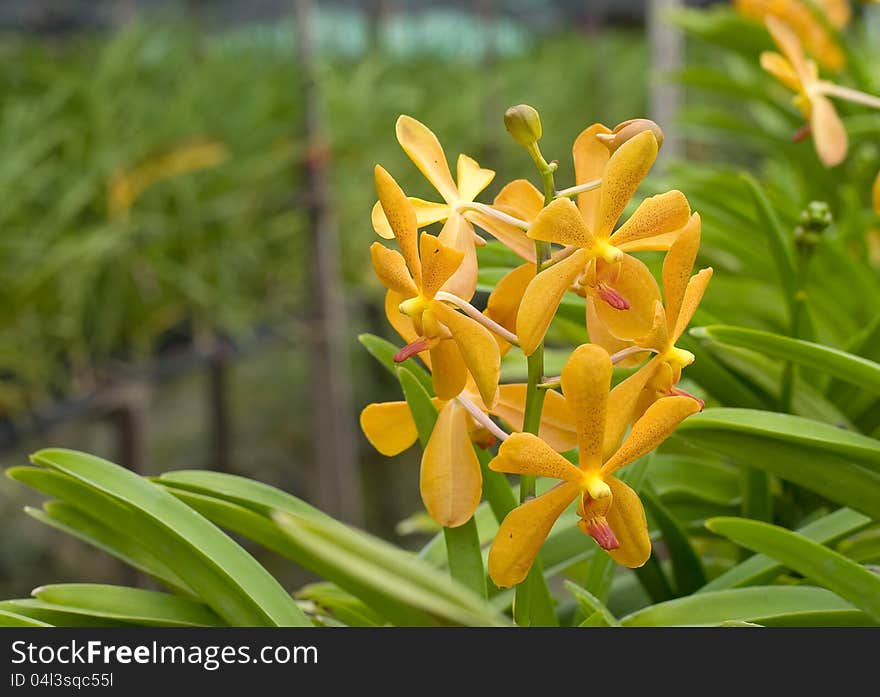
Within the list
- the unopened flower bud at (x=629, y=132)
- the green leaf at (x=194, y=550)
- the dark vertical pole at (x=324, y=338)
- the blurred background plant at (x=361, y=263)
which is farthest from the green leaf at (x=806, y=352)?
the dark vertical pole at (x=324, y=338)

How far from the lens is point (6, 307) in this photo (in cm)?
163

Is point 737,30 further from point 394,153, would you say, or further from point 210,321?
point 394,153

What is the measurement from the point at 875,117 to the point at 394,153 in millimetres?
1858

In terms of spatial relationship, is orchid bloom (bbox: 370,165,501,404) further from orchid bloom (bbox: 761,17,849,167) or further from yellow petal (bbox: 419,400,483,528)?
orchid bloom (bbox: 761,17,849,167)

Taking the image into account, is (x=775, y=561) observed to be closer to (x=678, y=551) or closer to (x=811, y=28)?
(x=678, y=551)

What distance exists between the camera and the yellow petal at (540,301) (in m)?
0.33

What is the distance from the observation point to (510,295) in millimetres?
380

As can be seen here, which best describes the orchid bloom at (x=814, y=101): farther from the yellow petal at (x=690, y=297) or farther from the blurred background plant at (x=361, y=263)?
the yellow petal at (x=690, y=297)

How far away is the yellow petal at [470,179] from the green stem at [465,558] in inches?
4.8

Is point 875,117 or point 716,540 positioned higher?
point 875,117

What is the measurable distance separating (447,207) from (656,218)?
0.08 meters

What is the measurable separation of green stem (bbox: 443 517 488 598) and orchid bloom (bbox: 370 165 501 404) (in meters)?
0.06

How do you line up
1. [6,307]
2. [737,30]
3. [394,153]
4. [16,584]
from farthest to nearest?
[394,153], [16,584], [6,307], [737,30]
